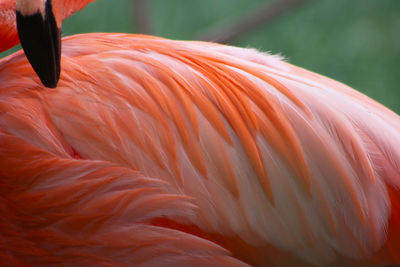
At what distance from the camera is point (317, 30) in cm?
424

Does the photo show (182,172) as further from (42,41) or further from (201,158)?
(42,41)

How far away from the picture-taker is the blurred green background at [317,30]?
13.0 ft

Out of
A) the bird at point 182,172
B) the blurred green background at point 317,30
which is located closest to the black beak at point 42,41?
the bird at point 182,172

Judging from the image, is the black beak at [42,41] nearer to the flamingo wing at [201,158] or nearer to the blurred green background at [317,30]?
the flamingo wing at [201,158]

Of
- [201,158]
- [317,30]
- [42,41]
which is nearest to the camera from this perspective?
[42,41]

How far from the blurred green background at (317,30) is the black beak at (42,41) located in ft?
9.03

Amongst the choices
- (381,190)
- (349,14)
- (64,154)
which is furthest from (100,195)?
(349,14)

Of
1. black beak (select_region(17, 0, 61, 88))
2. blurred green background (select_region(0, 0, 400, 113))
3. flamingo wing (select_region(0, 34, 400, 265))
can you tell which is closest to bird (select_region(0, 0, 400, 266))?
flamingo wing (select_region(0, 34, 400, 265))

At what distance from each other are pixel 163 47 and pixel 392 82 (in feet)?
8.90

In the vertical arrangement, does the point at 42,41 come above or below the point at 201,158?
above

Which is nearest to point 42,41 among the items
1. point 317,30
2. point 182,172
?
point 182,172

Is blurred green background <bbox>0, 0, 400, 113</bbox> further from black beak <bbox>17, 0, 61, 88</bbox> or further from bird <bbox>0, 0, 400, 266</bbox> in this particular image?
black beak <bbox>17, 0, 61, 88</bbox>

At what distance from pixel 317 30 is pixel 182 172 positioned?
3.15 metres

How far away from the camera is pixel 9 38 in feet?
4.87
